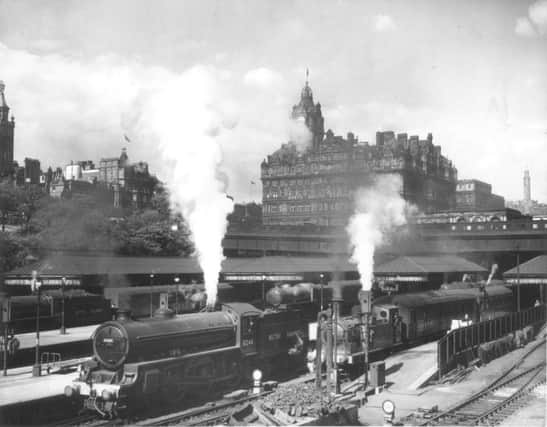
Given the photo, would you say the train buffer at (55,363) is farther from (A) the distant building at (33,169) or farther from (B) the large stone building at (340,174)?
(A) the distant building at (33,169)

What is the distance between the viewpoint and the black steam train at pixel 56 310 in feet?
109

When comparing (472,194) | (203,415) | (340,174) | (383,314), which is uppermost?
(340,174)

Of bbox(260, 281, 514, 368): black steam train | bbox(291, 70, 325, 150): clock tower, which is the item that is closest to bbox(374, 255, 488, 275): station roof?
bbox(260, 281, 514, 368): black steam train

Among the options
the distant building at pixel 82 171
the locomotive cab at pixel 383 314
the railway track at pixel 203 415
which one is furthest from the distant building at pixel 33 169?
the railway track at pixel 203 415

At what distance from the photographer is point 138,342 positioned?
52.9 ft

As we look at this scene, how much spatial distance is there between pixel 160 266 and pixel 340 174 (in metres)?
46.3

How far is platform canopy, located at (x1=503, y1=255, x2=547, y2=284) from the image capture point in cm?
4250

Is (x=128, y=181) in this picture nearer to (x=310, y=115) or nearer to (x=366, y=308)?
(x=310, y=115)

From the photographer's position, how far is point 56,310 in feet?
118

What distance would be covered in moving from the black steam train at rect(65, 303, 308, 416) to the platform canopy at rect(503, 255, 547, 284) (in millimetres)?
27957

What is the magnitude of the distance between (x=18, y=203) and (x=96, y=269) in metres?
31.5

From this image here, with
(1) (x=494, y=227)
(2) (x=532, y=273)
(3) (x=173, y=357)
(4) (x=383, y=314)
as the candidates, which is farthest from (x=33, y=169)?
(3) (x=173, y=357)

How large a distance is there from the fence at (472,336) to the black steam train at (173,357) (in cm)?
649

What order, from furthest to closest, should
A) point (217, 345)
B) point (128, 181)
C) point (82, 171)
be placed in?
point (82, 171) < point (128, 181) < point (217, 345)
